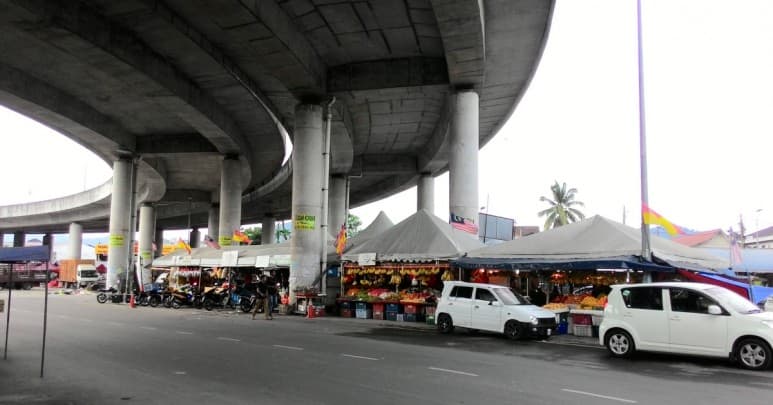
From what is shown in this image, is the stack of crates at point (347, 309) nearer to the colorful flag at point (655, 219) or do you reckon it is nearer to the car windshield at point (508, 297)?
the car windshield at point (508, 297)

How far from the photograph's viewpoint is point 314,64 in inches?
1061

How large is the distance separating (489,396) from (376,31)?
770 inches

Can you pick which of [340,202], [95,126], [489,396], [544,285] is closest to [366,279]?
[544,285]

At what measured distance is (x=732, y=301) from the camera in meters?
11.9

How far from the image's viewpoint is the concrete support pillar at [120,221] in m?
42.1

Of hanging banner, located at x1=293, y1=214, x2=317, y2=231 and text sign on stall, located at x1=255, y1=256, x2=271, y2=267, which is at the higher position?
hanging banner, located at x1=293, y1=214, x2=317, y2=231

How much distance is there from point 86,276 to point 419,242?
49.1 meters

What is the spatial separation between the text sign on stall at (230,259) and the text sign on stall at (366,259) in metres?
9.61

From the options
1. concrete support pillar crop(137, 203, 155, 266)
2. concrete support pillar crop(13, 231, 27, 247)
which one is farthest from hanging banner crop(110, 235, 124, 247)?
concrete support pillar crop(13, 231, 27, 247)

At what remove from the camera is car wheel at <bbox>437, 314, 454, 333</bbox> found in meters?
18.0

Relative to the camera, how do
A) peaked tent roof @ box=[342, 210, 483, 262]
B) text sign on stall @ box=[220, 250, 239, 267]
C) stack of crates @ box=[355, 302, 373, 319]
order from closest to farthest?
peaked tent roof @ box=[342, 210, 483, 262], stack of crates @ box=[355, 302, 373, 319], text sign on stall @ box=[220, 250, 239, 267]

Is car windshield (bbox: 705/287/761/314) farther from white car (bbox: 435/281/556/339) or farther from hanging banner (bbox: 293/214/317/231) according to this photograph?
hanging banner (bbox: 293/214/317/231)

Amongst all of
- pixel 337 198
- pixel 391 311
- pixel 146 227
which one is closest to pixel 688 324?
pixel 391 311

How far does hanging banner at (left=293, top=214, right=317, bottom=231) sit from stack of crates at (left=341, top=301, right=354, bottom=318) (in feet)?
15.1
